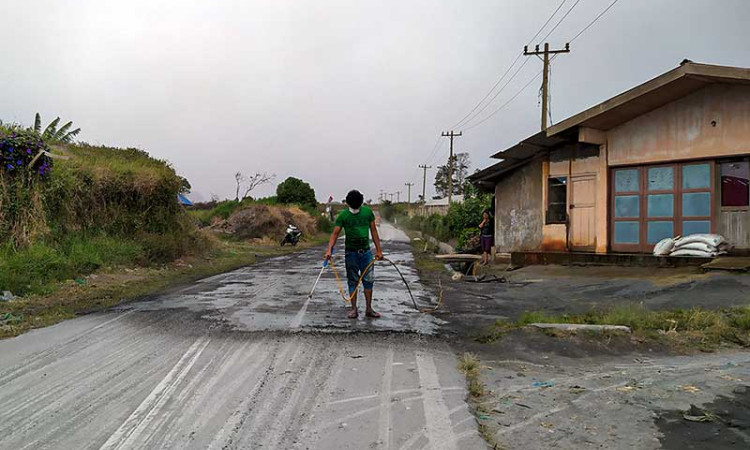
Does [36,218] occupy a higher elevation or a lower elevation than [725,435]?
higher

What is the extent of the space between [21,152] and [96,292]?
484cm

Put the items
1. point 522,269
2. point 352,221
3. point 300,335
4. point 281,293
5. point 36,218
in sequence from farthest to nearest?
point 522,269 < point 36,218 < point 281,293 < point 352,221 < point 300,335

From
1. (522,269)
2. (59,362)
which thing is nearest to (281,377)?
(59,362)

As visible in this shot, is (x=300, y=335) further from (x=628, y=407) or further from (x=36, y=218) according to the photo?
(x=36, y=218)

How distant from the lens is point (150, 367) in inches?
221

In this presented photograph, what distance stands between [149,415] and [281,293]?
260 inches

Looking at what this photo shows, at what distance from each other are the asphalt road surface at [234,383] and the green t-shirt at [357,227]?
1.15 meters

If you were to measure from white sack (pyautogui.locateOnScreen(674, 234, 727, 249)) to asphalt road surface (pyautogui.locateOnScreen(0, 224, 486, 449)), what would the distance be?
276 inches

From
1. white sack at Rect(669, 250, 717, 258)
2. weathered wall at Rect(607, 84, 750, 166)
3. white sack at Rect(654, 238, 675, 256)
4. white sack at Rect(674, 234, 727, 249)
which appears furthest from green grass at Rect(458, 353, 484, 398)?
weathered wall at Rect(607, 84, 750, 166)

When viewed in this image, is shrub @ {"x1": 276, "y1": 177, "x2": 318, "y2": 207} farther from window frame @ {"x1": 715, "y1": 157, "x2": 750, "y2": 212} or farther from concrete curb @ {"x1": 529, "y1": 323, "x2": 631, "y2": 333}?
concrete curb @ {"x1": 529, "y1": 323, "x2": 631, "y2": 333}

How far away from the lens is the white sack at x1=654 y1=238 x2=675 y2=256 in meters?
12.3

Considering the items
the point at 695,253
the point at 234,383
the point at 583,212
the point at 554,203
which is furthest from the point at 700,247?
the point at 234,383

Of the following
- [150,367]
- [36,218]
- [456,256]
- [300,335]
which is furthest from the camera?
[456,256]

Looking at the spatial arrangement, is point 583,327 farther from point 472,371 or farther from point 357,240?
point 357,240
